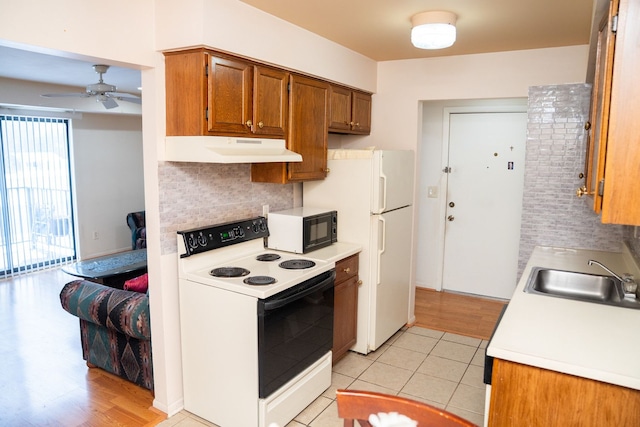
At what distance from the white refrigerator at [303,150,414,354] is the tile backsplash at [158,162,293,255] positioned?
1.65 feet

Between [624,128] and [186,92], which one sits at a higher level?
[186,92]

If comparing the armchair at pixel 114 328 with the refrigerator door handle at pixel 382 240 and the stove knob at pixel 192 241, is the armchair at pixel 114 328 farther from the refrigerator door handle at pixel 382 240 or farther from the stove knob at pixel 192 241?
the refrigerator door handle at pixel 382 240

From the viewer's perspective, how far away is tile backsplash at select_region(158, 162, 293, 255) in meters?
2.54

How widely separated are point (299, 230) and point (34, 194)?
476cm

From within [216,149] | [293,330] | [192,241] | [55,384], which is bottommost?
[55,384]

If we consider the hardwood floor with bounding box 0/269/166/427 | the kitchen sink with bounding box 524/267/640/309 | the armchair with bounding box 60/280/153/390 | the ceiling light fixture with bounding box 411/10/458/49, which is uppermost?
the ceiling light fixture with bounding box 411/10/458/49

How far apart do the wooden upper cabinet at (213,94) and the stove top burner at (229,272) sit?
31.5 inches

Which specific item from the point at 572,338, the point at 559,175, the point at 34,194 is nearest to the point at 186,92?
the point at 572,338

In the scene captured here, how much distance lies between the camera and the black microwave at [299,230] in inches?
121

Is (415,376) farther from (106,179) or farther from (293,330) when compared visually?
(106,179)

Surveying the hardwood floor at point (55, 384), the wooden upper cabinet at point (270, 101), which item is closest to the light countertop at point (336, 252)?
the wooden upper cabinet at point (270, 101)

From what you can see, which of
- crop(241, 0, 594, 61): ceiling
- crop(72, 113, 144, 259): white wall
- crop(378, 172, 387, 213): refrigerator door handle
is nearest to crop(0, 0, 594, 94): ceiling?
crop(241, 0, 594, 61): ceiling

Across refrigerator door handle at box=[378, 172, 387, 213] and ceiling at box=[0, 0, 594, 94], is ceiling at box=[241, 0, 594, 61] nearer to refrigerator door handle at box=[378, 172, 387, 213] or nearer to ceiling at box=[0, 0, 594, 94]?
ceiling at box=[0, 0, 594, 94]

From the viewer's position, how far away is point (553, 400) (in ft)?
5.04
